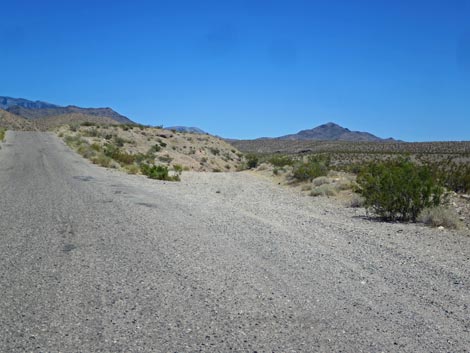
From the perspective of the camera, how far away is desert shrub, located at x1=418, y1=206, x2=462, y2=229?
12719 mm

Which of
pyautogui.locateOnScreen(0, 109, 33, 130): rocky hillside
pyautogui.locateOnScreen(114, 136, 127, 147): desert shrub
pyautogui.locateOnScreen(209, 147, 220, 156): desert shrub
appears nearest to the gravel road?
pyautogui.locateOnScreen(114, 136, 127, 147): desert shrub

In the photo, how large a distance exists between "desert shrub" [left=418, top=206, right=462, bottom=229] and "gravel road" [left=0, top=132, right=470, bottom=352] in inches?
42.0

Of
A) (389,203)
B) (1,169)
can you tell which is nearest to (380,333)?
(389,203)

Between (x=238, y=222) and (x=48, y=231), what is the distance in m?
4.46

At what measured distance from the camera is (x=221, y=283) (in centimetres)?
678

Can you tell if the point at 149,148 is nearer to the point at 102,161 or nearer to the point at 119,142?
the point at 119,142

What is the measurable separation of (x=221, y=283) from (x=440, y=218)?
8.47 metres

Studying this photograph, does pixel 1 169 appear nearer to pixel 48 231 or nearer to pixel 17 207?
pixel 17 207

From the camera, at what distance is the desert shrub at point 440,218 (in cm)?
1272

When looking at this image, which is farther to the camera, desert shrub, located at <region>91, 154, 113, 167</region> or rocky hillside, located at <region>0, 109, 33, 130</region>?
rocky hillside, located at <region>0, 109, 33, 130</region>

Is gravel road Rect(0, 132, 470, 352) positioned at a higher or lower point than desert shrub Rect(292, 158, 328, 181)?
lower

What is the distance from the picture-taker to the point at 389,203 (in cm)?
1446

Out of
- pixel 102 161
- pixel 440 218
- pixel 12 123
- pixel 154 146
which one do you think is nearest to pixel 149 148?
pixel 154 146

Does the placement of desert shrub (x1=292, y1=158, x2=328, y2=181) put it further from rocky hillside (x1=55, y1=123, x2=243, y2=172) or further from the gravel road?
the gravel road
